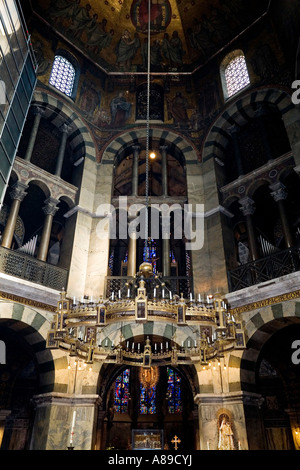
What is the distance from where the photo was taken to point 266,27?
14.6 meters

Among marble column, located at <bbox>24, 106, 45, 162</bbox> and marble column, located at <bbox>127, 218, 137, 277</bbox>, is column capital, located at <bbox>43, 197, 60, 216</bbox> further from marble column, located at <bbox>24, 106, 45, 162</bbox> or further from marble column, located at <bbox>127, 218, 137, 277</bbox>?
marble column, located at <bbox>127, 218, 137, 277</bbox>

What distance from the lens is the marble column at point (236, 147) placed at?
1350 cm

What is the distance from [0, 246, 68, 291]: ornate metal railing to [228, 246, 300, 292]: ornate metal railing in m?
5.75

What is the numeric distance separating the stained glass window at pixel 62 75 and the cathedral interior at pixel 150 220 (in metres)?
0.10

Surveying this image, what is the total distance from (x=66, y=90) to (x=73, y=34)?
2.91 metres

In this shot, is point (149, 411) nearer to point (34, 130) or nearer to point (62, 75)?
point (34, 130)

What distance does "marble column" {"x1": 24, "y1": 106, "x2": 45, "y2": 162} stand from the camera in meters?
12.7

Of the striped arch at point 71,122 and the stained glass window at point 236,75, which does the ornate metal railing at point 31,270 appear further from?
the stained glass window at point 236,75

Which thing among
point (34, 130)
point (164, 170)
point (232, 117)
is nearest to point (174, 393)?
point (164, 170)

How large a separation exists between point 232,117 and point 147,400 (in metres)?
14.9

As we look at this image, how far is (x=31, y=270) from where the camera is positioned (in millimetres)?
10719

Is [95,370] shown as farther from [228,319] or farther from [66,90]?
[66,90]

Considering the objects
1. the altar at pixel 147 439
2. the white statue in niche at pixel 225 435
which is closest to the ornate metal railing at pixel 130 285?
the white statue in niche at pixel 225 435

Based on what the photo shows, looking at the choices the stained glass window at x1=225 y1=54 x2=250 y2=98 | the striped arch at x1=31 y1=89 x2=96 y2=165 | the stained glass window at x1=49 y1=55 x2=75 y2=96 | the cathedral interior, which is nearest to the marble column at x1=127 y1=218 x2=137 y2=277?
the cathedral interior
